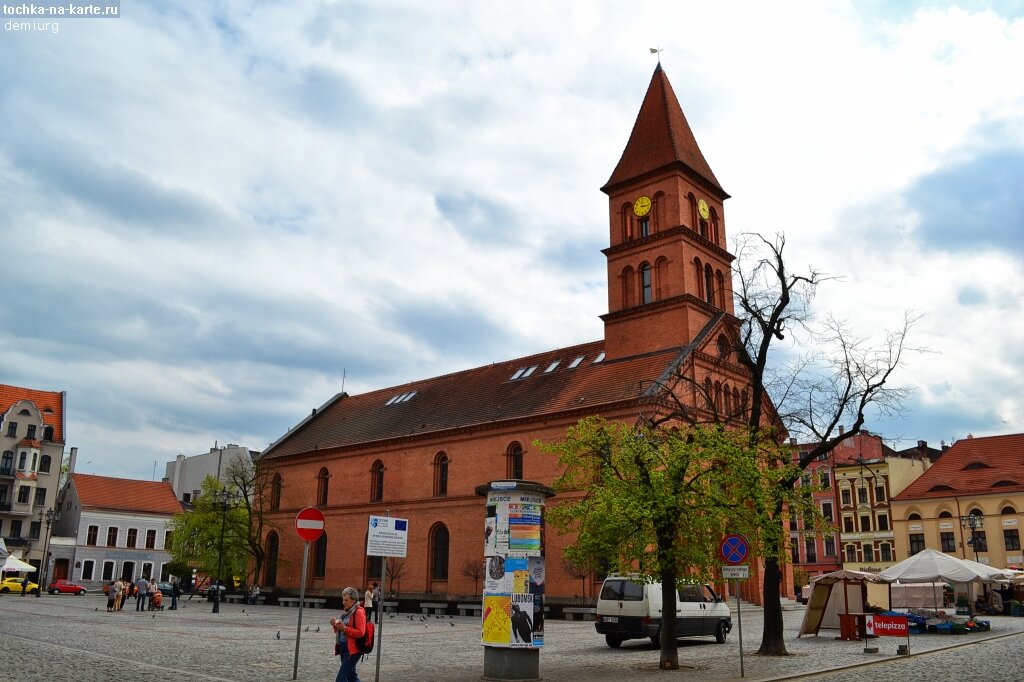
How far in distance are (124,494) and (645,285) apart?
53735 millimetres

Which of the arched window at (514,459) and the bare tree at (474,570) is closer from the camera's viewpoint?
the bare tree at (474,570)

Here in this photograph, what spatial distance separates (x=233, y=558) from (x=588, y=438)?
39.8 m

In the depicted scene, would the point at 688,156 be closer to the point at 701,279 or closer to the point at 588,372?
the point at 701,279

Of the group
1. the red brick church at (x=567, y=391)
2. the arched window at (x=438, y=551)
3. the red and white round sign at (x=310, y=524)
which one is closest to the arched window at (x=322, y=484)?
the red brick church at (x=567, y=391)

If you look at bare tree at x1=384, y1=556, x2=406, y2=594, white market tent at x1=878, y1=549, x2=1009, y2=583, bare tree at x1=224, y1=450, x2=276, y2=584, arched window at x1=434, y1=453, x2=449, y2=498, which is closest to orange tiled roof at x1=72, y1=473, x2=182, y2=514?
bare tree at x1=224, y1=450, x2=276, y2=584

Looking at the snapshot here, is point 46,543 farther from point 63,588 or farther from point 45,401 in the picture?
point 45,401

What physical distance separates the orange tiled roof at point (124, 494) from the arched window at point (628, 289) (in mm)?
44725

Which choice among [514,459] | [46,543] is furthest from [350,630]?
[46,543]

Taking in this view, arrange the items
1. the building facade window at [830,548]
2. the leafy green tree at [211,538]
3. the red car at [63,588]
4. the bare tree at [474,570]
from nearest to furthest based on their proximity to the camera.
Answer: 1. the bare tree at [474,570]
2. the leafy green tree at [211,538]
3. the red car at [63,588]
4. the building facade window at [830,548]

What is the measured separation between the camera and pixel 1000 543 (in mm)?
56812

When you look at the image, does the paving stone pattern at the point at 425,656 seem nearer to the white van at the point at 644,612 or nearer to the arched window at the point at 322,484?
the white van at the point at 644,612

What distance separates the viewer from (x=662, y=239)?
42.6 metres

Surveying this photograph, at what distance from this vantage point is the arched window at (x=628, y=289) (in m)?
43.5

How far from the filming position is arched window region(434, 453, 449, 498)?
152ft
